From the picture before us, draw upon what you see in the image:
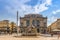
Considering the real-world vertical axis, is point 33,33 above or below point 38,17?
below

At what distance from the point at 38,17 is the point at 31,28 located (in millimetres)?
44935

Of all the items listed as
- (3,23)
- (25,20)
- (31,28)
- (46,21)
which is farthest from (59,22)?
(31,28)

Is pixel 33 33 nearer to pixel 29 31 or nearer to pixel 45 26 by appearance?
pixel 29 31

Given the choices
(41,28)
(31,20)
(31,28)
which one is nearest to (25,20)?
(31,20)

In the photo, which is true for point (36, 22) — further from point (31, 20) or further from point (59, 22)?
point (59, 22)

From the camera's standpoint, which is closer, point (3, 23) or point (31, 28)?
point (31, 28)

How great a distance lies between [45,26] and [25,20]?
33.2ft

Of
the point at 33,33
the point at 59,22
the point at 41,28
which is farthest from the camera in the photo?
the point at 59,22

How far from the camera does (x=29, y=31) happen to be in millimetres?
48469

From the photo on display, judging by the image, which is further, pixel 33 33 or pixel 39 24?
pixel 39 24

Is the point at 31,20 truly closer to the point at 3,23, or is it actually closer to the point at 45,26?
the point at 45,26

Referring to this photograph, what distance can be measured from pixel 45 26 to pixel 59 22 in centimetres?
1419

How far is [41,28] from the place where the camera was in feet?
303

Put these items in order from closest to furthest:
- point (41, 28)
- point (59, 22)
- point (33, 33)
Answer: point (33, 33), point (41, 28), point (59, 22)
